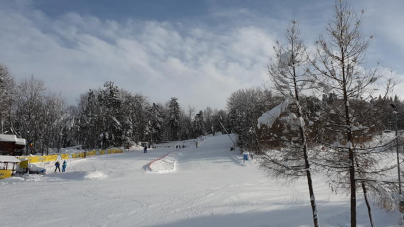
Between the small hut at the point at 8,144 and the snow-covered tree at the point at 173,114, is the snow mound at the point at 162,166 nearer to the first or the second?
the small hut at the point at 8,144

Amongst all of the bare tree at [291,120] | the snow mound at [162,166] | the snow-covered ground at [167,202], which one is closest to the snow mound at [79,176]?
the snow-covered ground at [167,202]

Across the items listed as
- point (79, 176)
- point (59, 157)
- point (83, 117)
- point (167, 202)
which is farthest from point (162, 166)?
point (83, 117)

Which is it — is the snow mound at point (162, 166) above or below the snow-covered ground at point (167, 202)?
above

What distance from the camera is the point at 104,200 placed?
1736 centimetres

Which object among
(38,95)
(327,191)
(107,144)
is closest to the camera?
(327,191)

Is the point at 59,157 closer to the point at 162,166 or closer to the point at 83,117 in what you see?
the point at 162,166

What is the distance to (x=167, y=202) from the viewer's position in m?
17.0

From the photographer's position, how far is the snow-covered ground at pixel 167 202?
13.8 meters

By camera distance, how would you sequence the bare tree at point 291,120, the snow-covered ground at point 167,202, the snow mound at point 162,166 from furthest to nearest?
the snow mound at point 162,166 → the snow-covered ground at point 167,202 → the bare tree at point 291,120

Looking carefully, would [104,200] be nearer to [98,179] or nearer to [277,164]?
[98,179]

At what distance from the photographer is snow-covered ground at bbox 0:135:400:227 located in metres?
13.8

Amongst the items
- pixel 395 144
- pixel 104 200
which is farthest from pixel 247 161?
pixel 395 144

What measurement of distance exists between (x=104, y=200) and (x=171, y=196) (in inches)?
181

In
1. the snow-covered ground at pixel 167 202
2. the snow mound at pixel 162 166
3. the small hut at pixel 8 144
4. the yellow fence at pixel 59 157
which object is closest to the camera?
the snow-covered ground at pixel 167 202
